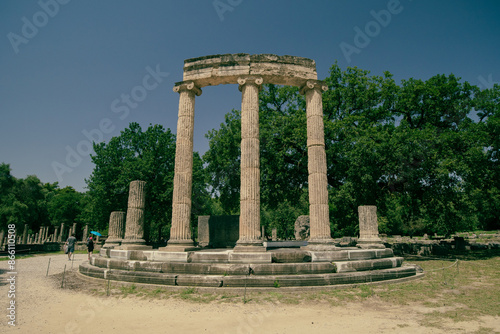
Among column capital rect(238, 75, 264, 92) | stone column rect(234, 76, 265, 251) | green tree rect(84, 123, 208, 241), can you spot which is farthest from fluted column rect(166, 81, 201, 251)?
green tree rect(84, 123, 208, 241)

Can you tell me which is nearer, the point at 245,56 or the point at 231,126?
the point at 245,56

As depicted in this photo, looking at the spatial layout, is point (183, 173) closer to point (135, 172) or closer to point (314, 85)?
point (314, 85)

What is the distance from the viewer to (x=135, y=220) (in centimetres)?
1427

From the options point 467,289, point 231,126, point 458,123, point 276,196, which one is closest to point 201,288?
point 467,289

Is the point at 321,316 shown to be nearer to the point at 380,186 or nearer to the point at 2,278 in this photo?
the point at 2,278

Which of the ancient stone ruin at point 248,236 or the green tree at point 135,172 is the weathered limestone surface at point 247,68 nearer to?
the ancient stone ruin at point 248,236

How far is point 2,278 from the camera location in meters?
11.9

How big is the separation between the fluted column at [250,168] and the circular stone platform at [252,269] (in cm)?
141

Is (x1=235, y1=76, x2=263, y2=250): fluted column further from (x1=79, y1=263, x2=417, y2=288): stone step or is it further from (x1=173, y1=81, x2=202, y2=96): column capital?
(x1=173, y1=81, x2=202, y2=96): column capital

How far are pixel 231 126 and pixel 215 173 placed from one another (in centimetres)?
417

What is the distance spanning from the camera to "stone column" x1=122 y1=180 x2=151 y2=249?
44.9 ft

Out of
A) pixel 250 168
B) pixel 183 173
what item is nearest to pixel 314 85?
pixel 250 168

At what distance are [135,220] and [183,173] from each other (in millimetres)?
3550

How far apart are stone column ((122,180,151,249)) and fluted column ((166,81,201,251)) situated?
1903 millimetres
